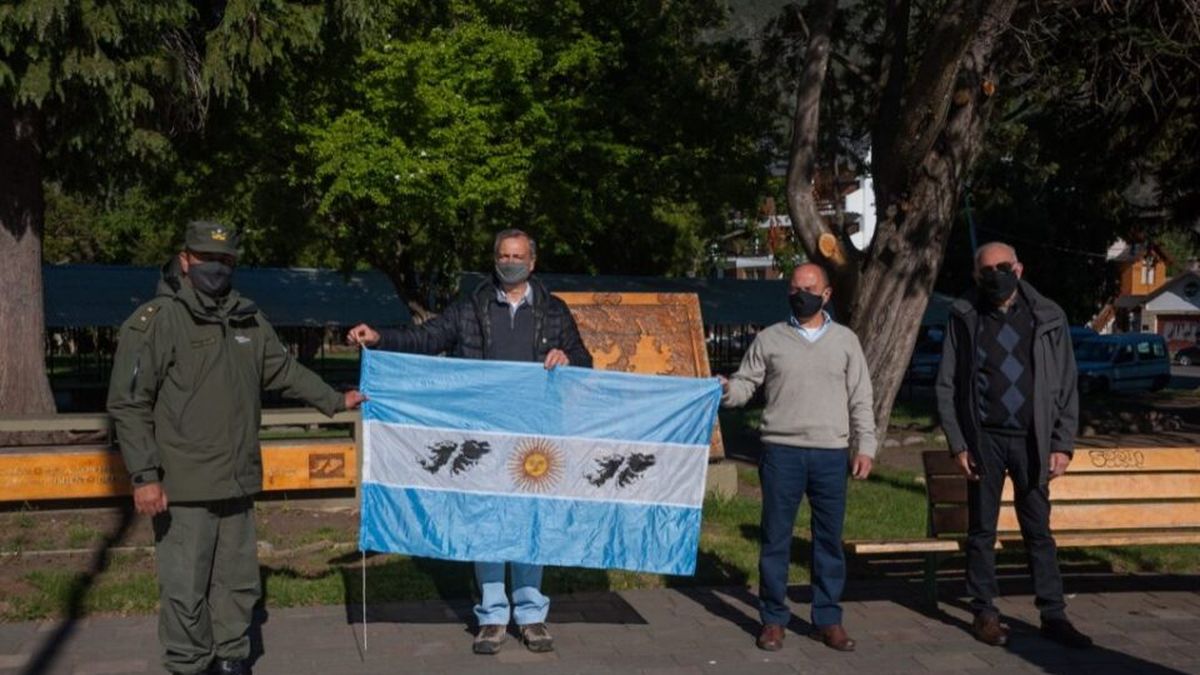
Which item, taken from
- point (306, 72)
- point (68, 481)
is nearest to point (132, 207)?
point (306, 72)

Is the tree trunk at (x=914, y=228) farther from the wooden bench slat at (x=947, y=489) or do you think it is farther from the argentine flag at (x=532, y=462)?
the argentine flag at (x=532, y=462)

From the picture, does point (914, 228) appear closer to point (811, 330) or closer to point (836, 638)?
point (811, 330)

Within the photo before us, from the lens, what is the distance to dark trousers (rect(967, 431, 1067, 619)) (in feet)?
23.7

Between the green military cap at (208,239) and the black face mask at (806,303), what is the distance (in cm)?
287

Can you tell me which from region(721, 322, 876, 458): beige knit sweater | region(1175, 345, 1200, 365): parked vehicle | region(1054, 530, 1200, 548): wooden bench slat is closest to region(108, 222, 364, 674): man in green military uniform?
region(721, 322, 876, 458): beige knit sweater

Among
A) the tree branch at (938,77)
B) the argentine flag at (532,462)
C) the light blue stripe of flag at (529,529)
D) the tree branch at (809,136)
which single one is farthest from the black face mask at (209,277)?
the tree branch at (809,136)

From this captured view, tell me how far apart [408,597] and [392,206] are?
18.7 m

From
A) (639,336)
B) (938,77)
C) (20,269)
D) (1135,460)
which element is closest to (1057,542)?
(1135,460)

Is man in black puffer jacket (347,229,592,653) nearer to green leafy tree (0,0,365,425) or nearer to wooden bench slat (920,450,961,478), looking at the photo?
wooden bench slat (920,450,961,478)

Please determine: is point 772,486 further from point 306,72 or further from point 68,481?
point 306,72

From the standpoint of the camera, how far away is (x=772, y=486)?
709 cm

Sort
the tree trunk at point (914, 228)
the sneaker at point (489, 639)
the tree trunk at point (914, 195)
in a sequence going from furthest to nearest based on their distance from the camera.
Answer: the tree trunk at point (914, 228) → the tree trunk at point (914, 195) → the sneaker at point (489, 639)

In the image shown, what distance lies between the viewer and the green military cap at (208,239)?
19.6ft

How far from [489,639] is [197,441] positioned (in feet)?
6.24
